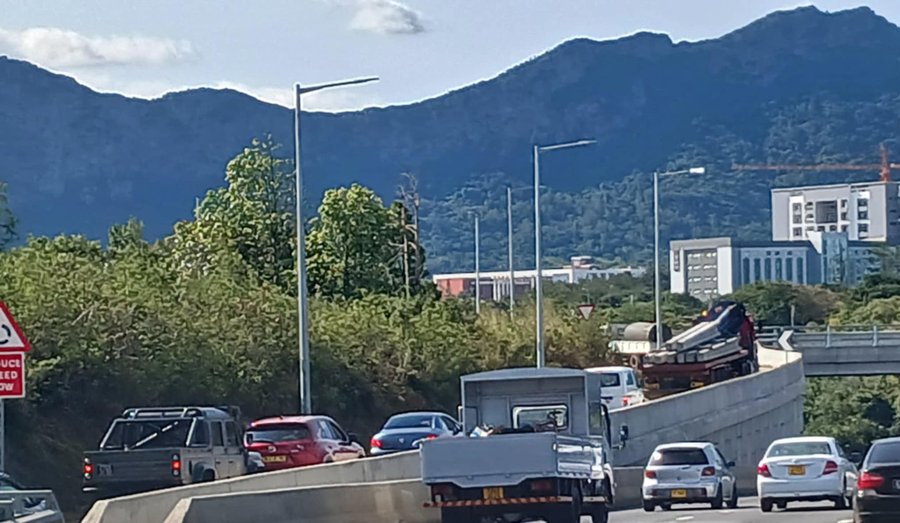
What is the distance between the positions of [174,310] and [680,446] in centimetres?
1566

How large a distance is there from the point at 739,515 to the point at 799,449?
2.96 meters

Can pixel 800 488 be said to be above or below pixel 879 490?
below

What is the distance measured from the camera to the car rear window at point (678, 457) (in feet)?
117

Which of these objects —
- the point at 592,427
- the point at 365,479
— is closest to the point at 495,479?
the point at 592,427

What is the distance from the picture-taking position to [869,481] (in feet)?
77.9

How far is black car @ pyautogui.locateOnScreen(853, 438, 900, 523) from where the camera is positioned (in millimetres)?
23406

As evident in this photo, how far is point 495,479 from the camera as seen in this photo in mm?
25125

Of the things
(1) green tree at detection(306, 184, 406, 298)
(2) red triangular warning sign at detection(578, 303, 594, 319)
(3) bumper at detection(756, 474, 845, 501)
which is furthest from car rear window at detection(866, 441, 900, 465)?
(1) green tree at detection(306, 184, 406, 298)

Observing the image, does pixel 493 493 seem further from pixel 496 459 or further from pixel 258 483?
pixel 258 483

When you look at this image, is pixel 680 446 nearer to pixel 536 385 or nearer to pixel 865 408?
pixel 536 385

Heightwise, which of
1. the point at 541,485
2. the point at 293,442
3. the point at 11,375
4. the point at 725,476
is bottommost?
the point at 725,476

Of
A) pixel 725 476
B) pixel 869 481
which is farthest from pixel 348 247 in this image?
pixel 869 481

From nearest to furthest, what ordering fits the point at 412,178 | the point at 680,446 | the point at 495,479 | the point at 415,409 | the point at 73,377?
the point at 495,479
the point at 680,446
the point at 73,377
the point at 415,409
the point at 412,178

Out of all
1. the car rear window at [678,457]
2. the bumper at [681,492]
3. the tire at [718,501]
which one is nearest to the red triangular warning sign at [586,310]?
the car rear window at [678,457]
